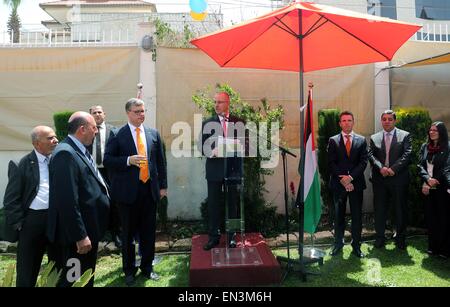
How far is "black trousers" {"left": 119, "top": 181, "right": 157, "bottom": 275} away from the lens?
3.79 m

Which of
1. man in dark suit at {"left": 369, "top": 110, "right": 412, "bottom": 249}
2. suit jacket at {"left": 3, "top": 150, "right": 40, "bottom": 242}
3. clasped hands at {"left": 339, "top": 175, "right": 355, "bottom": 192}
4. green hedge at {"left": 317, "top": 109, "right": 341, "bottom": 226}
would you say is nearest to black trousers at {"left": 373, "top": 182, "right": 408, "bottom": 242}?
man in dark suit at {"left": 369, "top": 110, "right": 412, "bottom": 249}

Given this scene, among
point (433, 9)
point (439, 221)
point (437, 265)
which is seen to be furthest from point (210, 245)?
point (433, 9)

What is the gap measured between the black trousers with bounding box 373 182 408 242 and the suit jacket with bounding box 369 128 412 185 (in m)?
0.08

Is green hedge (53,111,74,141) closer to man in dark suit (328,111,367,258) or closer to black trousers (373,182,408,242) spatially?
man in dark suit (328,111,367,258)

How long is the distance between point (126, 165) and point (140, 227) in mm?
707

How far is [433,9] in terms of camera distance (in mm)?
15766

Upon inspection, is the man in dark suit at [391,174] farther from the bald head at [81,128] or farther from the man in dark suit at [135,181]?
the bald head at [81,128]

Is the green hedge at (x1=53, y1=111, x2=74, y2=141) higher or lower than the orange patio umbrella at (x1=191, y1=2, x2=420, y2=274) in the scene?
lower

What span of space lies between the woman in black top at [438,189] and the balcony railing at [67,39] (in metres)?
4.57

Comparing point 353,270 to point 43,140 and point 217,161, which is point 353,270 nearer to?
point 217,161

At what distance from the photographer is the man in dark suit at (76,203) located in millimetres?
2600

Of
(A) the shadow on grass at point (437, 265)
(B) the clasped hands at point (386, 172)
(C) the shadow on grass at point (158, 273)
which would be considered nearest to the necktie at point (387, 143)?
(B) the clasped hands at point (386, 172)
